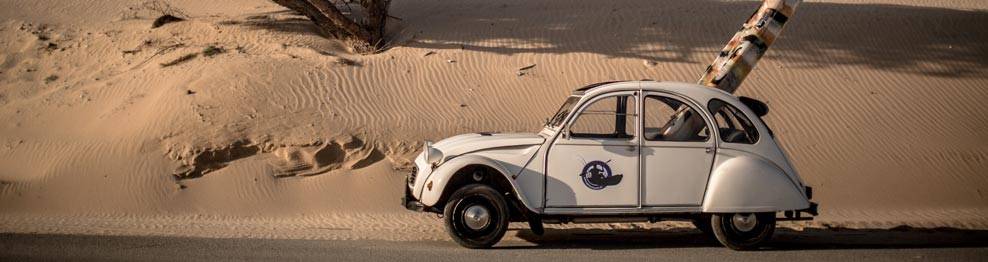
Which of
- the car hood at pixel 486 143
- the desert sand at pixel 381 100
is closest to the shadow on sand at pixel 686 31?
the desert sand at pixel 381 100

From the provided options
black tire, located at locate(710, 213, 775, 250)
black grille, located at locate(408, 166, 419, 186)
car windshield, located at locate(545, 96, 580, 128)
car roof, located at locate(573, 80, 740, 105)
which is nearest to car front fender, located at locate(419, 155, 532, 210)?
black grille, located at locate(408, 166, 419, 186)

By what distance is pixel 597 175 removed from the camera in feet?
29.4

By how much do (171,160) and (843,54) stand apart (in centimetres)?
1134

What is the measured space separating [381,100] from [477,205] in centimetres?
698

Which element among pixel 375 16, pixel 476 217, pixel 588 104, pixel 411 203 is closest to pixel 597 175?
pixel 588 104

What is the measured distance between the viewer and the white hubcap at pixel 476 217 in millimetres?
9102

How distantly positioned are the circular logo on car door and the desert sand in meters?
2.42

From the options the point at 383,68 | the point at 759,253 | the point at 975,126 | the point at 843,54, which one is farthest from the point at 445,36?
the point at 759,253

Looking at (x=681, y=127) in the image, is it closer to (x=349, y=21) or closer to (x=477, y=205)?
(x=477, y=205)

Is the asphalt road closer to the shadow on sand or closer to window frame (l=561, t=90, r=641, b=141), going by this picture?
window frame (l=561, t=90, r=641, b=141)

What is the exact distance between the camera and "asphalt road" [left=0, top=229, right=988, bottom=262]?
881 centimetres

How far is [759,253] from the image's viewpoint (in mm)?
9266

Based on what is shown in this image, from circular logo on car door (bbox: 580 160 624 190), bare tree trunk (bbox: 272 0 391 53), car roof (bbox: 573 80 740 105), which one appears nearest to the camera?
A: circular logo on car door (bbox: 580 160 624 190)

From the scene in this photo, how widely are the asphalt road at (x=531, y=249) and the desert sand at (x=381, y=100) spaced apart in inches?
42.0
